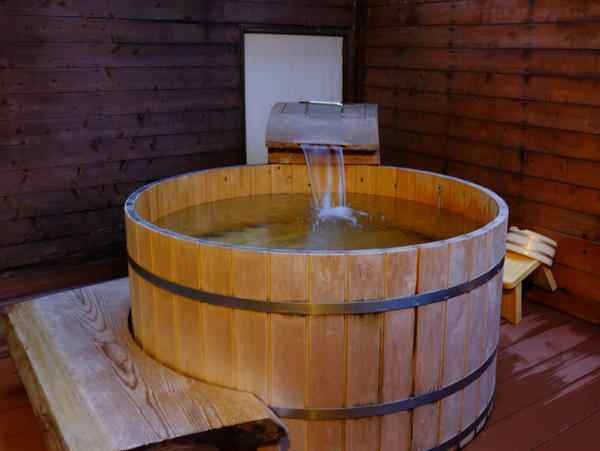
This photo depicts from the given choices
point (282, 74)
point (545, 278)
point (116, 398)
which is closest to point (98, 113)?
point (282, 74)

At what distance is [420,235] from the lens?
3010 millimetres

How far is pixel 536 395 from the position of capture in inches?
118

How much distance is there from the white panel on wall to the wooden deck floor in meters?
2.70

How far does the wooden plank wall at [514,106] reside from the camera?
3.71m

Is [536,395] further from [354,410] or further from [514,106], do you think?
[514,106]

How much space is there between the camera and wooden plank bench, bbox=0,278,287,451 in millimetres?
2068

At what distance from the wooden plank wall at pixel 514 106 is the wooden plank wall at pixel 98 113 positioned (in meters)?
1.24

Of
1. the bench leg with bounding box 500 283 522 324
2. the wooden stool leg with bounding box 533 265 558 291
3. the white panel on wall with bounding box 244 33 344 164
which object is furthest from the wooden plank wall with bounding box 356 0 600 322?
the white panel on wall with bounding box 244 33 344 164

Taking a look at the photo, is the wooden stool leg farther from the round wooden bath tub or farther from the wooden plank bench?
the wooden plank bench

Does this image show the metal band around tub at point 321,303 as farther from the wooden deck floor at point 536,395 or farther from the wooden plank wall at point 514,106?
the wooden plank wall at point 514,106

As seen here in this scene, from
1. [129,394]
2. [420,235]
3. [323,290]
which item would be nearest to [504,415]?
[420,235]

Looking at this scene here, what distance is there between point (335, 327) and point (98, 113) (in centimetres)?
292

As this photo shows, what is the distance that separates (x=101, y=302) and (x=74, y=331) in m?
0.35

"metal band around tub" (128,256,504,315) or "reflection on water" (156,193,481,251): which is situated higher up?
"reflection on water" (156,193,481,251)
